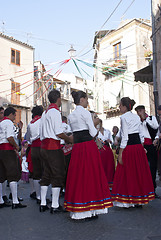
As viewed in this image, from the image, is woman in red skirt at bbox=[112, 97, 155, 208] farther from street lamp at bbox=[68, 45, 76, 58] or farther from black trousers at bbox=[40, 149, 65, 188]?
street lamp at bbox=[68, 45, 76, 58]

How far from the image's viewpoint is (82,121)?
421 centimetres

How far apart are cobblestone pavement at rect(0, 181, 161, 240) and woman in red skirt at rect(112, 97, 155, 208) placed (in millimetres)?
196

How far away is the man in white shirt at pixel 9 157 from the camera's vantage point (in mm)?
5117

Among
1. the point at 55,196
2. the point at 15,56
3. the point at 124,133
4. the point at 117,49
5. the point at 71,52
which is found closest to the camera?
the point at 55,196

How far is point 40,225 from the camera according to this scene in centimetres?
386

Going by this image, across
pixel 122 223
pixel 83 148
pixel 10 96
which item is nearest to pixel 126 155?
pixel 83 148

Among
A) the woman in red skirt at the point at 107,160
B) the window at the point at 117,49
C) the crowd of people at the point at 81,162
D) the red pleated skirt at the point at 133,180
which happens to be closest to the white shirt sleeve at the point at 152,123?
the crowd of people at the point at 81,162

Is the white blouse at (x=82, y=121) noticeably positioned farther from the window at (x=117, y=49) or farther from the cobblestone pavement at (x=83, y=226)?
the window at (x=117, y=49)

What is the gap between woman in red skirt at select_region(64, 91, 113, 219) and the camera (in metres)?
3.98

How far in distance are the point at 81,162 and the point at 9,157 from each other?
170 cm

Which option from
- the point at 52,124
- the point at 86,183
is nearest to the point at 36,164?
A: the point at 52,124

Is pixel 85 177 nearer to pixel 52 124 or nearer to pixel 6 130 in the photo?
pixel 52 124

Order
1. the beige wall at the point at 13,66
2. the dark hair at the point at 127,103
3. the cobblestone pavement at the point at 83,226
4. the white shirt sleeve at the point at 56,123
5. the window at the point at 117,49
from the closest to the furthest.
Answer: the cobblestone pavement at the point at 83,226, the white shirt sleeve at the point at 56,123, the dark hair at the point at 127,103, the beige wall at the point at 13,66, the window at the point at 117,49

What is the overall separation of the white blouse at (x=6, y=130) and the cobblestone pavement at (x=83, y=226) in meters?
1.30
